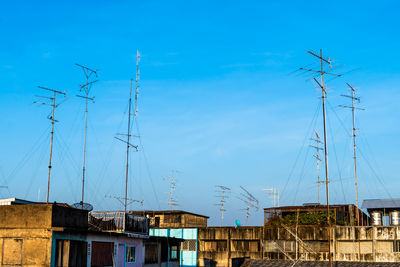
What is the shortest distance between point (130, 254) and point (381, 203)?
38.1 metres

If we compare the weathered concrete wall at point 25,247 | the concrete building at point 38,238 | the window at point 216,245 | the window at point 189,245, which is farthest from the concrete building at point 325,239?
the weathered concrete wall at point 25,247


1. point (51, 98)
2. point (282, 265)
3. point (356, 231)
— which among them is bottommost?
point (282, 265)

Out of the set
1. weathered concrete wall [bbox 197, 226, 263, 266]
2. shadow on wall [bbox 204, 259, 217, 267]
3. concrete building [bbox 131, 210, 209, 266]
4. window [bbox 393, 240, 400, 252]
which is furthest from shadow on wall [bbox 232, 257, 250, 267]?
window [bbox 393, 240, 400, 252]

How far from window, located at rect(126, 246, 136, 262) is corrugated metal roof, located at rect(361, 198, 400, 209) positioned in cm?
3613

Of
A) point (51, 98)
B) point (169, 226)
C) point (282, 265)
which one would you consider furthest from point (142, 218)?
point (169, 226)

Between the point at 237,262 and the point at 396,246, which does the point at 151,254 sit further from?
the point at 396,246

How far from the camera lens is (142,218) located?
38094mm

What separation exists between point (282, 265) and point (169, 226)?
20370 mm

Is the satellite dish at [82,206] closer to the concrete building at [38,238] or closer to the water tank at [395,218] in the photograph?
the concrete building at [38,238]

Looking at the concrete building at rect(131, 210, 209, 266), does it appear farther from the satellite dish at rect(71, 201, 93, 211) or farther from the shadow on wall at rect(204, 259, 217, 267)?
the satellite dish at rect(71, 201, 93, 211)

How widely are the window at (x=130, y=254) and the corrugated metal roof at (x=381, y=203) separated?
36128 millimetres

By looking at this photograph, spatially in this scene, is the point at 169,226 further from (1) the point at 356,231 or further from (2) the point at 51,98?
(2) the point at 51,98

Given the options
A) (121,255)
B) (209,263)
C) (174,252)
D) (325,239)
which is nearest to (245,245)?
(209,263)

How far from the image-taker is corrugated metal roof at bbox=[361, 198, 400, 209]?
58844mm
